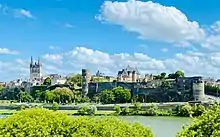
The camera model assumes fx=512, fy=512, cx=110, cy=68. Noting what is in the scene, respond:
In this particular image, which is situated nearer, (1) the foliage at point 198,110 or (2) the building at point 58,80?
(1) the foliage at point 198,110

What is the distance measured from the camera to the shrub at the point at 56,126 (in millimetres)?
19859

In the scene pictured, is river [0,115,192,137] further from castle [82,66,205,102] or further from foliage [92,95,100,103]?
foliage [92,95,100,103]

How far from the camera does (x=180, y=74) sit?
112 m

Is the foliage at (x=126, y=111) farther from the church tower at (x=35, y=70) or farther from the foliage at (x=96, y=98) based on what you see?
the church tower at (x=35, y=70)

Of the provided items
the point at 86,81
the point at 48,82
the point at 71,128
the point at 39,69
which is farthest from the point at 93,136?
the point at 39,69

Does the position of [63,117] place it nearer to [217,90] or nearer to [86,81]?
[217,90]

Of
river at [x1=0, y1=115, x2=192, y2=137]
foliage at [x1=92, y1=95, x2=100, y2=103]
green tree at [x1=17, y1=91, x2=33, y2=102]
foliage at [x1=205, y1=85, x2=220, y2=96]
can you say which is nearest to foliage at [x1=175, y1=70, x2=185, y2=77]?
foliage at [x1=205, y1=85, x2=220, y2=96]

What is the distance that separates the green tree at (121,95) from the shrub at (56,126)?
75.9 meters

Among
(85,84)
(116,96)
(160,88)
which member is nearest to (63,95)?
(85,84)

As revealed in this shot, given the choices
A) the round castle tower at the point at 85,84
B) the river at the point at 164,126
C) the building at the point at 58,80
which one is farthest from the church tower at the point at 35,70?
the river at the point at 164,126

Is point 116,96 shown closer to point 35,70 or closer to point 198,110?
point 198,110

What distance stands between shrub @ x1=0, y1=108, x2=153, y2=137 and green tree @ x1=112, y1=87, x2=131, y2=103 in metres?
75.9

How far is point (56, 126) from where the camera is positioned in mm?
20859

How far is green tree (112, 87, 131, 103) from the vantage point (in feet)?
324
